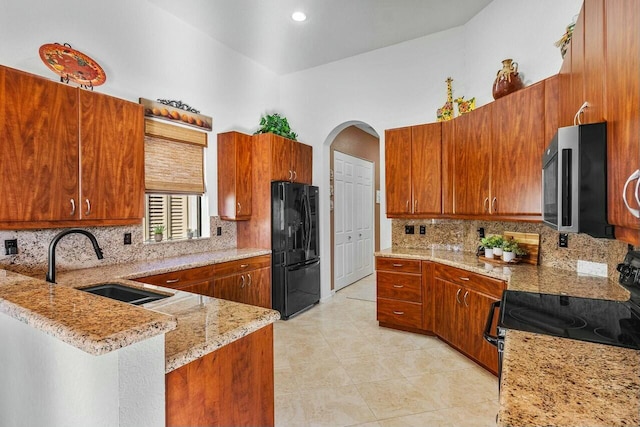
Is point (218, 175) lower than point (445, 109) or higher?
lower

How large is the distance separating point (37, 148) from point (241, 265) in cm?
198

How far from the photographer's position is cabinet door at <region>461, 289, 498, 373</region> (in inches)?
Answer: 98.7

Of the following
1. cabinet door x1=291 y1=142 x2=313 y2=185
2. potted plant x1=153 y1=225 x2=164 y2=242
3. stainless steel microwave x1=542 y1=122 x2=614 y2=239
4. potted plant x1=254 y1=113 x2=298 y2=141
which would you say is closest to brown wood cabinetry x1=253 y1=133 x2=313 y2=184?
cabinet door x1=291 y1=142 x2=313 y2=185

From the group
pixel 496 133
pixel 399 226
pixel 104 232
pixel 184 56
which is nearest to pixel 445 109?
pixel 496 133

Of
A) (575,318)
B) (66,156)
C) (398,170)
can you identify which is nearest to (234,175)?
(66,156)

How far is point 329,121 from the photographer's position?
4586 millimetres

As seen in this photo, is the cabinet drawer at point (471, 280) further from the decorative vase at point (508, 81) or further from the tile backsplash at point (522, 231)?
the decorative vase at point (508, 81)

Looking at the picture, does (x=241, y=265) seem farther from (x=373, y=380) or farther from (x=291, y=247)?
(x=373, y=380)

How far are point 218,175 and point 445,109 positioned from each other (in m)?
2.75

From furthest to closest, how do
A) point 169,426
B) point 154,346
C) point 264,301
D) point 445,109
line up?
point 264,301
point 445,109
point 169,426
point 154,346

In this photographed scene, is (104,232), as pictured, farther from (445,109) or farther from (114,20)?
(445,109)

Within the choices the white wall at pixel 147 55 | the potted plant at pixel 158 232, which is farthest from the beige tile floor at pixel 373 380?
the white wall at pixel 147 55

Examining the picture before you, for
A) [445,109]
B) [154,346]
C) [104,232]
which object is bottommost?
[154,346]

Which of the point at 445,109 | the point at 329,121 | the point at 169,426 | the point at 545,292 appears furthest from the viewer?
the point at 329,121
